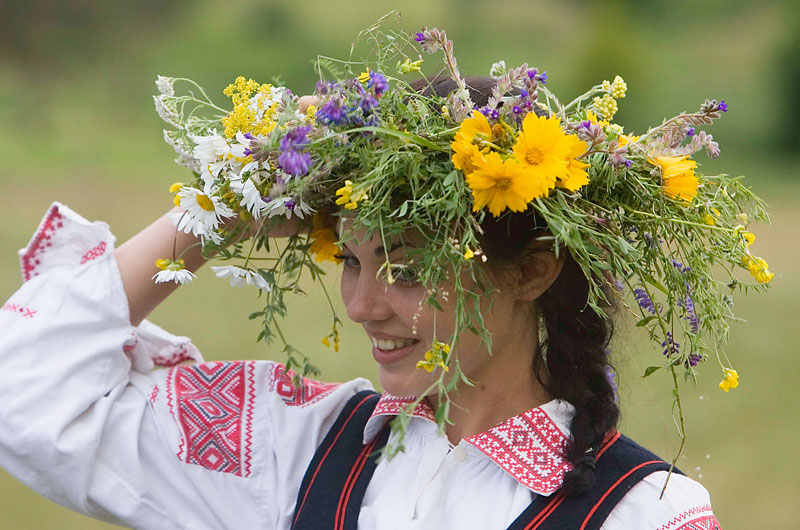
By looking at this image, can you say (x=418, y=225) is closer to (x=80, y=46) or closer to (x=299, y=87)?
(x=299, y=87)

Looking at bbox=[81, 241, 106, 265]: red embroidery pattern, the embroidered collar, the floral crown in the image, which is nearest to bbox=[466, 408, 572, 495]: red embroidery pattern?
the embroidered collar

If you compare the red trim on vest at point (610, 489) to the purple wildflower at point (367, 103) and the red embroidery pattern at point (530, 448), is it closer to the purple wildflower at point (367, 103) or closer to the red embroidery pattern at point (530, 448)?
the red embroidery pattern at point (530, 448)

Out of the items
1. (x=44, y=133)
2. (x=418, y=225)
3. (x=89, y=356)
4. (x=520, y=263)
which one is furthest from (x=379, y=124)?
(x=44, y=133)

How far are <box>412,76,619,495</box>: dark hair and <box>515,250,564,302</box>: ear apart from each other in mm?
19

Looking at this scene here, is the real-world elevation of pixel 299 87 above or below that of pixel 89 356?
above

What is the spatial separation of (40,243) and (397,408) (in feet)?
2.36

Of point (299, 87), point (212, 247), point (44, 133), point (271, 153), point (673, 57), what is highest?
point (673, 57)

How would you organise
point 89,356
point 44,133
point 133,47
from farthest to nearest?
point 133,47 < point 44,133 < point 89,356

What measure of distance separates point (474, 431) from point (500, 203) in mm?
481

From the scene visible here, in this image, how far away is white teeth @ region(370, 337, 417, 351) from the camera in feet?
4.61

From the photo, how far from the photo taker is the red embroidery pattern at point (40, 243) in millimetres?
1720

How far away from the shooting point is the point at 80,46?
1052 cm

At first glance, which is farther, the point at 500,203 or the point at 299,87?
the point at 299,87

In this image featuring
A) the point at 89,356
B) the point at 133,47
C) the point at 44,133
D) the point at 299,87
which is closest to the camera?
the point at 89,356
